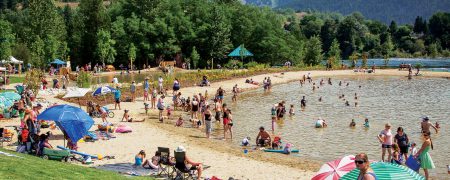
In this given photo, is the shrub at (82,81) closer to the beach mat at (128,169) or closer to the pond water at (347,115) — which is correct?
the pond water at (347,115)

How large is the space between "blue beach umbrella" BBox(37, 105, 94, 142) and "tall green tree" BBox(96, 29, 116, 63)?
50.8m

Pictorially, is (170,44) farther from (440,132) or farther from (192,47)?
(440,132)

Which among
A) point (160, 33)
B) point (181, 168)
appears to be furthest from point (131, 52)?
point (181, 168)

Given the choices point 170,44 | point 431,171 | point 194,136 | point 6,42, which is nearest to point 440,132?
point 431,171

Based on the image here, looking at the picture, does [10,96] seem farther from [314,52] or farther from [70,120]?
[314,52]

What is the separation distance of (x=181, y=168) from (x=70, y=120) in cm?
556

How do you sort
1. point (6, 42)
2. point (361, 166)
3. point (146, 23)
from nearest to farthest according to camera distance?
point (361, 166) → point (6, 42) → point (146, 23)

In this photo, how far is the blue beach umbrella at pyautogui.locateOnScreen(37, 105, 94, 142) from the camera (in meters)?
17.9

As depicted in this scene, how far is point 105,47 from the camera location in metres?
68.2

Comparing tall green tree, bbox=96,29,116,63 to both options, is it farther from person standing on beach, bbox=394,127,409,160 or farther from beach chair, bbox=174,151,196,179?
person standing on beach, bbox=394,127,409,160

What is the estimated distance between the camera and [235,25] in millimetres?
78938

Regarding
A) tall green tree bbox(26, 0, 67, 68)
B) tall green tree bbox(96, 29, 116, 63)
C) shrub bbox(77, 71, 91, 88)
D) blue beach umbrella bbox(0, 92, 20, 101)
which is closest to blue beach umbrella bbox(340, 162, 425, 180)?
blue beach umbrella bbox(0, 92, 20, 101)

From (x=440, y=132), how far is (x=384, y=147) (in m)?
8.67

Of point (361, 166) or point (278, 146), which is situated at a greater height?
point (361, 166)
